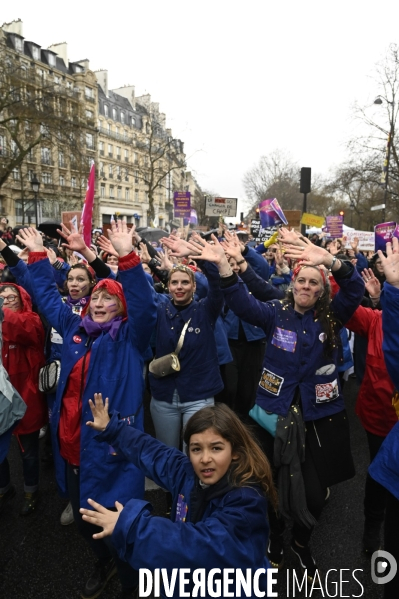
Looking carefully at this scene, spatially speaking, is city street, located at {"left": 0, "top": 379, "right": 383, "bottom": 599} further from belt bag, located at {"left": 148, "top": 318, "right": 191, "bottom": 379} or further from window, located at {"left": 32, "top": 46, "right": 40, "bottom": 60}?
window, located at {"left": 32, "top": 46, "right": 40, "bottom": 60}

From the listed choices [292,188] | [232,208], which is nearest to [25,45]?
[292,188]

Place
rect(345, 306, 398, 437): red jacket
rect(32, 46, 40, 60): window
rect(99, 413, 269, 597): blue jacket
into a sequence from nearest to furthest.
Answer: rect(99, 413, 269, 597): blue jacket
rect(345, 306, 398, 437): red jacket
rect(32, 46, 40, 60): window

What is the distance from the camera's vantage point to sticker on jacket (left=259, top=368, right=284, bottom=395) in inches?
102

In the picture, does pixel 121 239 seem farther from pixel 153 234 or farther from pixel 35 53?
pixel 35 53

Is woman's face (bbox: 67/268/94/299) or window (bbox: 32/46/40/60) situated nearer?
woman's face (bbox: 67/268/94/299)

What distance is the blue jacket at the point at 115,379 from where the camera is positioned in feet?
7.73

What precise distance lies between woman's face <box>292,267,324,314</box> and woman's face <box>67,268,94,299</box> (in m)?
1.75

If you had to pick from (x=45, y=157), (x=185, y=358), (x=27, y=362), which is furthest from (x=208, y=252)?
(x=45, y=157)

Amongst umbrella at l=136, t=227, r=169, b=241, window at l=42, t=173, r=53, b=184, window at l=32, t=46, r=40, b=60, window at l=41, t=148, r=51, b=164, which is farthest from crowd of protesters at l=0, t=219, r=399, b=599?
window at l=32, t=46, r=40, b=60

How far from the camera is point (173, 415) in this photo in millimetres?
3066

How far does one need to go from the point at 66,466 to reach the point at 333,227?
8899 millimetres

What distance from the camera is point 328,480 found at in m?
2.53

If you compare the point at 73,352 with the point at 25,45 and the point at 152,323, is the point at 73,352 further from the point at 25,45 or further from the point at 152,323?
the point at 25,45

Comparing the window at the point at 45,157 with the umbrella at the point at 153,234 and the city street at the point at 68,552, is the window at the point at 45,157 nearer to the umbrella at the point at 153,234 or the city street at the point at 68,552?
the umbrella at the point at 153,234
